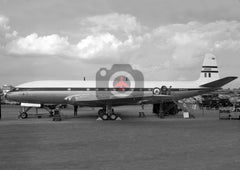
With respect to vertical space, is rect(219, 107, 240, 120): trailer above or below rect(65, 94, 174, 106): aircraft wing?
below

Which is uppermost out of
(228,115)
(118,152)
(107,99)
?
(107,99)

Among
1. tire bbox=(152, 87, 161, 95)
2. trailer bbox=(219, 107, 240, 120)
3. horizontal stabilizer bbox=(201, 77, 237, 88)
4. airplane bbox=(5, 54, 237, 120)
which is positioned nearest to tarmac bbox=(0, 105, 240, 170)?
airplane bbox=(5, 54, 237, 120)

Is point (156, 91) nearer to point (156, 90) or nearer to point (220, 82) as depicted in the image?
point (156, 90)

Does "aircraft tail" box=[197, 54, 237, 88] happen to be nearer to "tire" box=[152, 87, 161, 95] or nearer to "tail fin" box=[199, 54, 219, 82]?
"tail fin" box=[199, 54, 219, 82]

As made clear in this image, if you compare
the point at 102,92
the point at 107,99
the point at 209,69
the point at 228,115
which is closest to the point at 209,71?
the point at 209,69

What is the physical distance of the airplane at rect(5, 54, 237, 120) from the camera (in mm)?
20000

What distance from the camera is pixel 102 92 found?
888 inches

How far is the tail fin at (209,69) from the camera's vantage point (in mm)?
25328

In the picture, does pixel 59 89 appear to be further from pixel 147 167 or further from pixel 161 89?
pixel 147 167

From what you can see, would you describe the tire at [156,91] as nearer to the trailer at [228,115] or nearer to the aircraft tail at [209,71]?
the aircraft tail at [209,71]

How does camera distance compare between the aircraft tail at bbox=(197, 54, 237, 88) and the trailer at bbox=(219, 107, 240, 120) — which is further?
the aircraft tail at bbox=(197, 54, 237, 88)

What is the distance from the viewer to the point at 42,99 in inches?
845

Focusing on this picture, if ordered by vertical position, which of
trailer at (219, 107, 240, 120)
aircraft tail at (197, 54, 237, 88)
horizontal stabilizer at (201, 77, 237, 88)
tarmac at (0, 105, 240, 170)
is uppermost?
aircraft tail at (197, 54, 237, 88)

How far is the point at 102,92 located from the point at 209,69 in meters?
11.1
